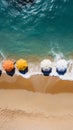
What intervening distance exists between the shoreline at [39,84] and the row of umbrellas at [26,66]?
0.31 m

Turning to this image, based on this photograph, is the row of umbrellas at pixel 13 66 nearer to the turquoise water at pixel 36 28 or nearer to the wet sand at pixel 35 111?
the turquoise water at pixel 36 28

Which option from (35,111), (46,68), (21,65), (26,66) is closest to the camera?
(35,111)

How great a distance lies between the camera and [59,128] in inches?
678

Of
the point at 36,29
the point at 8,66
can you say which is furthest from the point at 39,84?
the point at 36,29

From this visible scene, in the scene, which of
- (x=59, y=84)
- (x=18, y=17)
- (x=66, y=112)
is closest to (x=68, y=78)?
(x=59, y=84)

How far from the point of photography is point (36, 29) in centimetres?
1958

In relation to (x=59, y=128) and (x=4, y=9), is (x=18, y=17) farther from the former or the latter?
(x=59, y=128)

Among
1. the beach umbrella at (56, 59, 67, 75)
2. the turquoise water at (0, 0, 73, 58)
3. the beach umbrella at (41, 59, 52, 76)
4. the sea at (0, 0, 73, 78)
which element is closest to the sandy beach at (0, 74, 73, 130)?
the beach umbrella at (41, 59, 52, 76)

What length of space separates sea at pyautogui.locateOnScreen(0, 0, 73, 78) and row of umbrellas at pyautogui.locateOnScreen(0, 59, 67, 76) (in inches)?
17.3

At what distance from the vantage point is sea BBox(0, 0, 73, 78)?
62.8ft

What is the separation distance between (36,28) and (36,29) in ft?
0.18

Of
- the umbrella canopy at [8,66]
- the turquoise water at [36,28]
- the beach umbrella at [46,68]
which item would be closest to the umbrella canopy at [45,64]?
the beach umbrella at [46,68]

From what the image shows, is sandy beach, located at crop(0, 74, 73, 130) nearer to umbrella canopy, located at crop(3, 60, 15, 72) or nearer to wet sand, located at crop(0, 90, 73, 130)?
wet sand, located at crop(0, 90, 73, 130)

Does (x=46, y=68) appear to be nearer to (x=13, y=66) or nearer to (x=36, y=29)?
(x=13, y=66)
